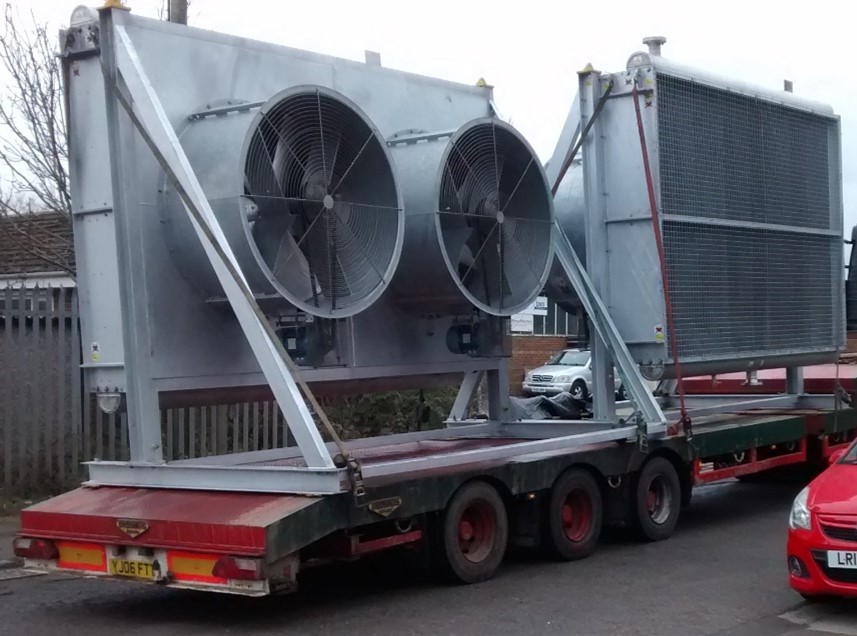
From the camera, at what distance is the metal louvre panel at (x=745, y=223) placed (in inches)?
468

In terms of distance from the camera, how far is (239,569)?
7.72 m

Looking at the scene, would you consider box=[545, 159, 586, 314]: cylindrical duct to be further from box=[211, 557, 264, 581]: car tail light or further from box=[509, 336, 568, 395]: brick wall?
box=[509, 336, 568, 395]: brick wall

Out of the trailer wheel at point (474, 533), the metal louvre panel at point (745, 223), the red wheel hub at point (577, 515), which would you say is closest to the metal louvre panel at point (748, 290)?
the metal louvre panel at point (745, 223)

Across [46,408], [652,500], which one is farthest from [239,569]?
[46,408]

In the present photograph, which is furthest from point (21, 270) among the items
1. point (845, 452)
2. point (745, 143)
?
point (845, 452)

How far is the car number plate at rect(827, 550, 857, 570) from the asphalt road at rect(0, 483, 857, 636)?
1.37 feet

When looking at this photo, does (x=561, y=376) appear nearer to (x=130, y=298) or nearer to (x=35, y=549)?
(x=130, y=298)

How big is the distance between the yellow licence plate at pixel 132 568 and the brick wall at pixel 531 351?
27.5 meters

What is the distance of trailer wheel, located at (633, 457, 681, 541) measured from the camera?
11352 millimetres

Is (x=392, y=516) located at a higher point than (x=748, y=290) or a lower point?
lower

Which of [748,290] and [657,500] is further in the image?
[748,290]

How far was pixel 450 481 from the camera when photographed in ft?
30.3

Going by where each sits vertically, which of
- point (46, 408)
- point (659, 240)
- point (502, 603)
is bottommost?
point (502, 603)

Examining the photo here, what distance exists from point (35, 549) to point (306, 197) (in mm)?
3194
